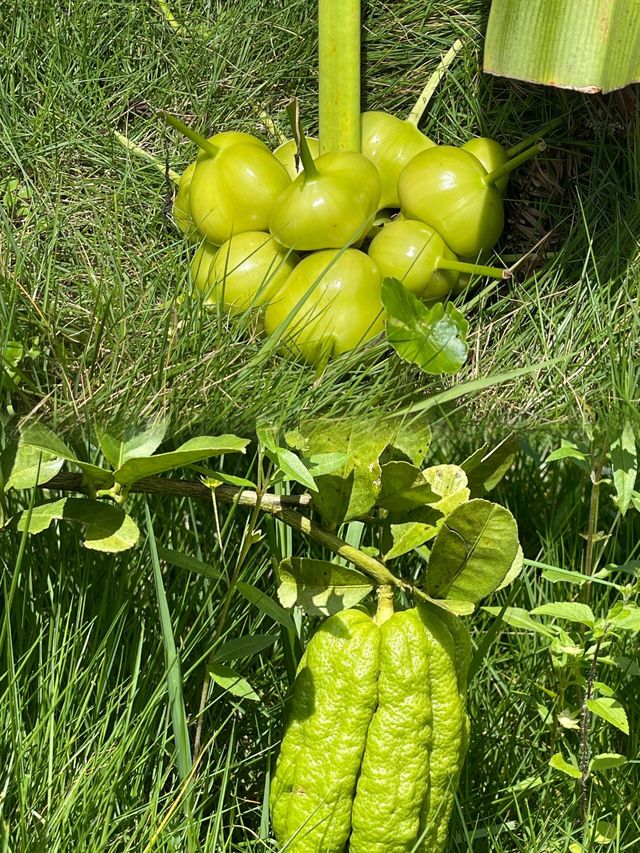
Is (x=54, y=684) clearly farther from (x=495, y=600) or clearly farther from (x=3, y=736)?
(x=495, y=600)

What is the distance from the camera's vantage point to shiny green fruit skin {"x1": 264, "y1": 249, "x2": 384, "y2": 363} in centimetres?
143

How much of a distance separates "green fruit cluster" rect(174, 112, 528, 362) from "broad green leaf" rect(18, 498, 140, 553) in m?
0.61

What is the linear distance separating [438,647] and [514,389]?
2.54 feet

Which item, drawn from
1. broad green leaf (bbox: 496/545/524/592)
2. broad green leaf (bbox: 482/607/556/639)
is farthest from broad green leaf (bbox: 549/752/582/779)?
broad green leaf (bbox: 496/545/524/592)

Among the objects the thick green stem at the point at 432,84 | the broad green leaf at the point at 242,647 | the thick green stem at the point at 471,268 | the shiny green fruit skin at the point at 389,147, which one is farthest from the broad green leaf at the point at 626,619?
the thick green stem at the point at 432,84

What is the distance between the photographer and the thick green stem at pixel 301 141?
50.9 inches

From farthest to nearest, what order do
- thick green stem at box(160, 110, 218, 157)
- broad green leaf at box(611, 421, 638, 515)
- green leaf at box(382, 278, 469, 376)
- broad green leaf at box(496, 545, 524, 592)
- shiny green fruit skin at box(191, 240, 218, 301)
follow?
1. shiny green fruit skin at box(191, 240, 218, 301)
2. thick green stem at box(160, 110, 218, 157)
3. green leaf at box(382, 278, 469, 376)
4. broad green leaf at box(611, 421, 638, 515)
5. broad green leaf at box(496, 545, 524, 592)

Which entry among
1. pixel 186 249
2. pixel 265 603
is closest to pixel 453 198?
pixel 186 249

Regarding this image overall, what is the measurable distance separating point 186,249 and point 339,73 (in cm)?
40

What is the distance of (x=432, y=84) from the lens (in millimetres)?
1694

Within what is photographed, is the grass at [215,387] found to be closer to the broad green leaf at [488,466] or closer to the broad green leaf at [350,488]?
the broad green leaf at [350,488]

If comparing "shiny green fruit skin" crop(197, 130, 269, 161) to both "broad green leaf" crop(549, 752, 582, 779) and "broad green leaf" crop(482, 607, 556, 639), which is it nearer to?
"broad green leaf" crop(482, 607, 556, 639)

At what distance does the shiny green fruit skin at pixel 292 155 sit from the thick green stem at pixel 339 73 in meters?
0.01

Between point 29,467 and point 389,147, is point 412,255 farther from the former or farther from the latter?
point 29,467
